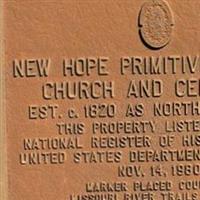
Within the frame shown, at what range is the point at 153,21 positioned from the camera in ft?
13.0

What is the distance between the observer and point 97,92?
396cm

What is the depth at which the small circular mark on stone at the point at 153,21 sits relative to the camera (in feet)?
12.9

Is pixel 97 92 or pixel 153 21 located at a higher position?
pixel 153 21

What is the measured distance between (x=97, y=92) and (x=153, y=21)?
1.94 ft

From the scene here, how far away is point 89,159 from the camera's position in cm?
399

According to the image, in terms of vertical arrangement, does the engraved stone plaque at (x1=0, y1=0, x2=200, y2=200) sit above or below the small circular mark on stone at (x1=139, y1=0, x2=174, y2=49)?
below

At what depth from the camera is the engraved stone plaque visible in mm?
3934

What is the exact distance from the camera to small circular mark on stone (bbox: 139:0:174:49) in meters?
3.94

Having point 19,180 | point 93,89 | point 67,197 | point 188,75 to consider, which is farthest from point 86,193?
point 188,75

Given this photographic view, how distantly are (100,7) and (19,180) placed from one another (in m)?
1.25

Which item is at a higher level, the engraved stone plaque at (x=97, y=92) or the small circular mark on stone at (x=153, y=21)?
the small circular mark on stone at (x=153, y=21)

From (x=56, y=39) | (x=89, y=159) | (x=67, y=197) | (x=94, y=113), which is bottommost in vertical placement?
(x=67, y=197)

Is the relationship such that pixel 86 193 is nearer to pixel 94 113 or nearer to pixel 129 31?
pixel 94 113

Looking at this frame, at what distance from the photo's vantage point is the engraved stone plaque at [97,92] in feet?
12.9
